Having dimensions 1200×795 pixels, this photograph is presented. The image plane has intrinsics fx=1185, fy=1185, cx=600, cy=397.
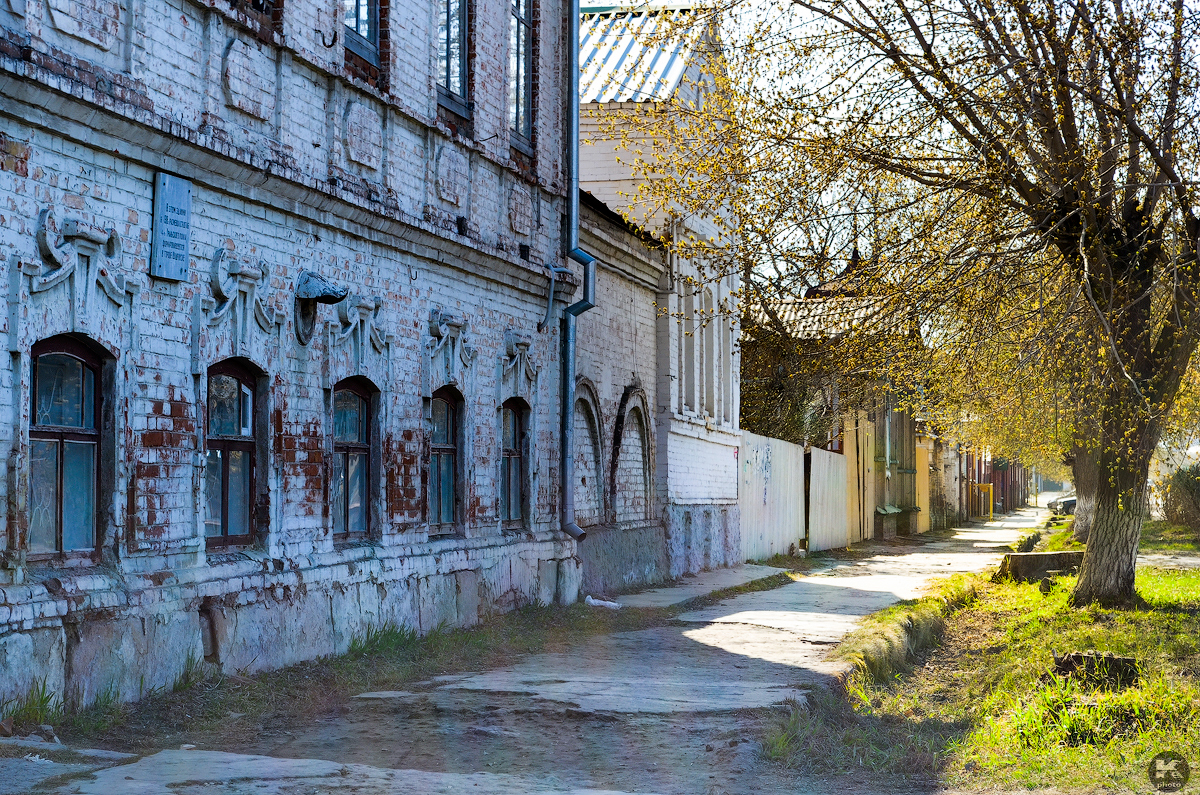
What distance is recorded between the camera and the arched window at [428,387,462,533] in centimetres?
1056

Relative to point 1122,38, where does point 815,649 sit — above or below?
below

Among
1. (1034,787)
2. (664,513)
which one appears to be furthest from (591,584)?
(1034,787)

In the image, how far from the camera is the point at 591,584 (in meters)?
13.8

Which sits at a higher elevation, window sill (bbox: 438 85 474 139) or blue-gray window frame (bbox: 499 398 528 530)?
window sill (bbox: 438 85 474 139)

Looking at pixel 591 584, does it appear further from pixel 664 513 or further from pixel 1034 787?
pixel 1034 787

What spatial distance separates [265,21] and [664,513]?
32.4ft

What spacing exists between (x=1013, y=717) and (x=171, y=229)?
588 centimetres

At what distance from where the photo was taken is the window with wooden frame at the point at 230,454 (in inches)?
302

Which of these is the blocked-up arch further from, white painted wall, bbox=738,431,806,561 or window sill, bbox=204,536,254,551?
white painted wall, bbox=738,431,806,561

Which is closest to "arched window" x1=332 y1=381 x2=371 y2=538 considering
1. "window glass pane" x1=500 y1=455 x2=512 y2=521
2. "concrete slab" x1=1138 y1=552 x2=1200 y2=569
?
"window glass pane" x1=500 y1=455 x2=512 y2=521

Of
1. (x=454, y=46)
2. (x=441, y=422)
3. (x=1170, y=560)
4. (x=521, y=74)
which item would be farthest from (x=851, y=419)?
(x=454, y=46)

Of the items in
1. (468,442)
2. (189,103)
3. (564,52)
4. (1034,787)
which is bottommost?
(1034,787)

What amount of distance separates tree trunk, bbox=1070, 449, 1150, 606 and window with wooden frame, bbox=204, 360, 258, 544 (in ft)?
29.1

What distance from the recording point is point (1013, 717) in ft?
23.9
